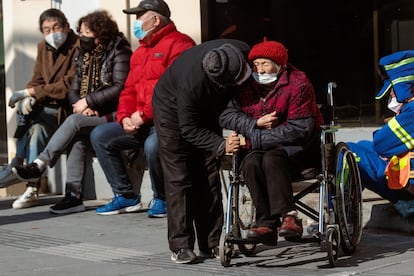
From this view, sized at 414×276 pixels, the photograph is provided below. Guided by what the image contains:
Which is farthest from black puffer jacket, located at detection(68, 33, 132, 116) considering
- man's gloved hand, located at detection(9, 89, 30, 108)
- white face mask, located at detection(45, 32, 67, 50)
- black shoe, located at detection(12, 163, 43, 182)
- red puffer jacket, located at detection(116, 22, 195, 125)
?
Result: man's gloved hand, located at detection(9, 89, 30, 108)

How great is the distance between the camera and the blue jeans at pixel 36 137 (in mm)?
10984

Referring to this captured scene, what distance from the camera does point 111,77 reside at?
10.2 meters

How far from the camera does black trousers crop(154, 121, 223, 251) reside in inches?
291

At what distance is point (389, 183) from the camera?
25.9 ft

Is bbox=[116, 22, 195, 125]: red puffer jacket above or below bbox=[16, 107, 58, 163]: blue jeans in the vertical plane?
above

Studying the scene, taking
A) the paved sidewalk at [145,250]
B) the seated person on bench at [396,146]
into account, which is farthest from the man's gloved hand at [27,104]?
the seated person on bench at [396,146]

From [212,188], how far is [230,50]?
105cm

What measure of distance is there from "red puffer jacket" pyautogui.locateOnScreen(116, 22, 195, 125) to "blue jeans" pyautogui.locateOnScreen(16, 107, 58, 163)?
4.81 ft

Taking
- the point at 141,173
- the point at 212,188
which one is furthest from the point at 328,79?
the point at 212,188

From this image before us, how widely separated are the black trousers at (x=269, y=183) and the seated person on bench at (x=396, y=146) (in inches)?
47.1

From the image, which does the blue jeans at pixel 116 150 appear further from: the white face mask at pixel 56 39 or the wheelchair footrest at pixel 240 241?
the wheelchair footrest at pixel 240 241

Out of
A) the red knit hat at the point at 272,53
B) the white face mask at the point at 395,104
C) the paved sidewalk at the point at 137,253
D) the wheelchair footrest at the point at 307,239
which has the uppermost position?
the red knit hat at the point at 272,53

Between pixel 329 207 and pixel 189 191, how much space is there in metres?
1.01

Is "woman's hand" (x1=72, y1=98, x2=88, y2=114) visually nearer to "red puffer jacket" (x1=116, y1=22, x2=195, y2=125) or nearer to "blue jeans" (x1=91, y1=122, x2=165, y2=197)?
"blue jeans" (x1=91, y1=122, x2=165, y2=197)
